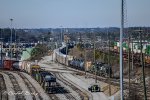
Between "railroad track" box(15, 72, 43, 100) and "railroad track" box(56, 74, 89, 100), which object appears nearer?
"railroad track" box(15, 72, 43, 100)

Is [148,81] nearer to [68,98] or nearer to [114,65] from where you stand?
[68,98]

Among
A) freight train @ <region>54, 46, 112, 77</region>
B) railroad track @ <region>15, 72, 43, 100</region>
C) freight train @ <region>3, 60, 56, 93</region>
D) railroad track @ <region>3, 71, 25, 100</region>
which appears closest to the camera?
railroad track @ <region>15, 72, 43, 100</region>

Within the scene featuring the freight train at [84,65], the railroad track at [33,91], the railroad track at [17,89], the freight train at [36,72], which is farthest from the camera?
the freight train at [84,65]

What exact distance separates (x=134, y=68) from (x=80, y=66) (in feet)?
55.4

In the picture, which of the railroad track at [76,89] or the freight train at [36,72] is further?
the freight train at [36,72]

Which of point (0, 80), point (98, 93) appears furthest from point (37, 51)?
point (98, 93)

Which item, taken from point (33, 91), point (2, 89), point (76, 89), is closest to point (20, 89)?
point (2, 89)

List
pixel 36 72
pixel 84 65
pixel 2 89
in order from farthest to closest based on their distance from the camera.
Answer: pixel 84 65, pixel 36 72, pixel 2 89

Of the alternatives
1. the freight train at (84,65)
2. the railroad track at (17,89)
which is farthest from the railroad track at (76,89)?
the railroad track at (17,89)

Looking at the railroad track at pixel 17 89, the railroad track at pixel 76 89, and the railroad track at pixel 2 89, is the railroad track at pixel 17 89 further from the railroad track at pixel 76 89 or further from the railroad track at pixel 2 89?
the railroad track at pixel 76 89

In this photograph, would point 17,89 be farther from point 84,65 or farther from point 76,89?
point 84,65

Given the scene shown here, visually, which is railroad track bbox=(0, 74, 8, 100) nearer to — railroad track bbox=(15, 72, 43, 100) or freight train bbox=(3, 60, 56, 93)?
railroad track bbox=(15, 72, 43, 100)

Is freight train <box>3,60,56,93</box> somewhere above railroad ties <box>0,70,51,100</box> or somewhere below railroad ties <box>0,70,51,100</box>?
above

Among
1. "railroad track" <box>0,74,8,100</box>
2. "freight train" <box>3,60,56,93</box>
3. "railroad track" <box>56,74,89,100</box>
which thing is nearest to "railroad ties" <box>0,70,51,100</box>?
"railroad track" <box>0,74,8,100</box>
